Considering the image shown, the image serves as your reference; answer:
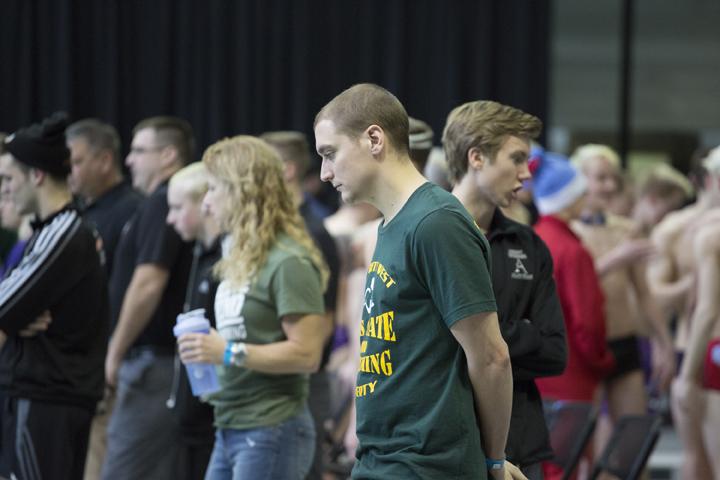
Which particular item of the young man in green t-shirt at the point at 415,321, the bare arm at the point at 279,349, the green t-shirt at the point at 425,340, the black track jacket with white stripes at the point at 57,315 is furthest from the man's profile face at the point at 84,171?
the green t-shirt at the point at 425,340

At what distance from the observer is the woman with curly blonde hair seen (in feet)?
12.4

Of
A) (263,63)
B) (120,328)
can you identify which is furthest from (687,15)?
(120,328)

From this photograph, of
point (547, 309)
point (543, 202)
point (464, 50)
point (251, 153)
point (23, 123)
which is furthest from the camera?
point (464, 50)

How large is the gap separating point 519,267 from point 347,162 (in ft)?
2.67

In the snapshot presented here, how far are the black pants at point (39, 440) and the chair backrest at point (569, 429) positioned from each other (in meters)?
1.68

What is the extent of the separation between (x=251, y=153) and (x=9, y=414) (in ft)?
3.95

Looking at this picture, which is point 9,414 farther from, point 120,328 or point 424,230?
point 424,230

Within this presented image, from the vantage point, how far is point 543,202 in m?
5.03

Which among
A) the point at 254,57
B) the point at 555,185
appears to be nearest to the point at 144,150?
the point at 555,185

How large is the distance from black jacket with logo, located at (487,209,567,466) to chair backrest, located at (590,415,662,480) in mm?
1295

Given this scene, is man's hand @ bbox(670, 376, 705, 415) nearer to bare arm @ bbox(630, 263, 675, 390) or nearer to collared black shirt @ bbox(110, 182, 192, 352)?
bare arm @ bbox(630, 263, 675, 390)

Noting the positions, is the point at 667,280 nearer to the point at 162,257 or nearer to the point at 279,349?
the point at 162,257

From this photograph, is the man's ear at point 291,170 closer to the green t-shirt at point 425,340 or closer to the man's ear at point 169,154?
the man's ear at point 169,154

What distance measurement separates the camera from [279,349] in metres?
3.79
